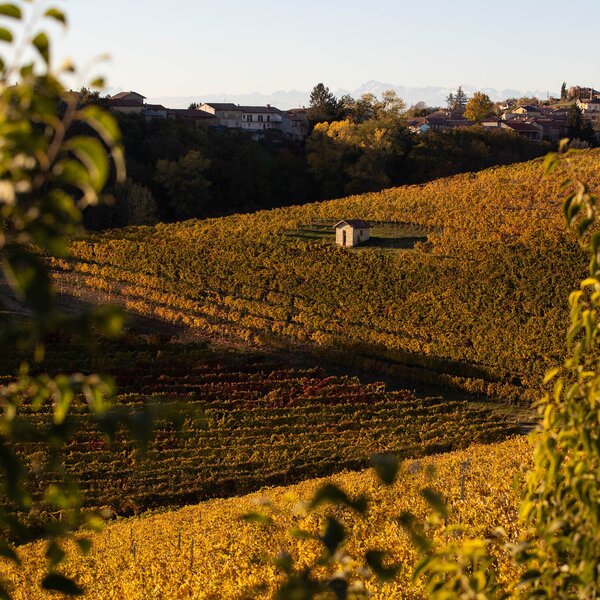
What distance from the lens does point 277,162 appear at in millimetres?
78500

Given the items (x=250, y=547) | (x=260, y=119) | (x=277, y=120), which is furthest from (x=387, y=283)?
(x=260, y=119)

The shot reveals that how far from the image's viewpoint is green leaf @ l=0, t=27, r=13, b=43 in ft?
7.95

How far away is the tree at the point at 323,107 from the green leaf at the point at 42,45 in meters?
90.1

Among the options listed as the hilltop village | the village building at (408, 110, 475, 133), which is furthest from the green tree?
the village building at (408, 110, 475, 133)

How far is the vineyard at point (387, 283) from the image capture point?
110 ft

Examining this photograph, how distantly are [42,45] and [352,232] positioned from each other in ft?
145

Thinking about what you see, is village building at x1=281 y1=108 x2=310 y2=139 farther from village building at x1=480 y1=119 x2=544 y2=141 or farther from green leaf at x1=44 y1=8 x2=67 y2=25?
green leaf at x1=44 y1=8 x2=67 y2=25

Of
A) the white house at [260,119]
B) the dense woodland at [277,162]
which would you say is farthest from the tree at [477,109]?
the dense woodland at [277,162]

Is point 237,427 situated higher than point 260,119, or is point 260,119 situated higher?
point 260,119

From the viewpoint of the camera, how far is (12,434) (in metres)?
2.76

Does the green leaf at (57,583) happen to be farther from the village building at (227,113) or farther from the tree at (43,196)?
the village building at (227,113)

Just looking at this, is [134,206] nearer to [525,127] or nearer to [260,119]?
[260,119]

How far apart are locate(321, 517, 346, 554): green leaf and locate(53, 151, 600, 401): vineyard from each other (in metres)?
28.5

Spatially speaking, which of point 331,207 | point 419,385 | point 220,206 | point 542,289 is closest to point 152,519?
point 419,385
